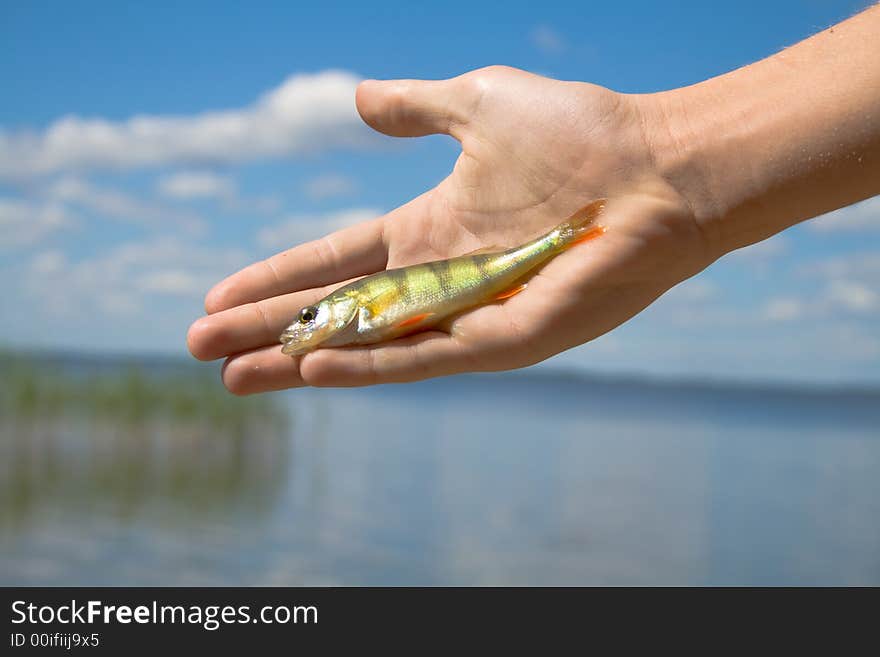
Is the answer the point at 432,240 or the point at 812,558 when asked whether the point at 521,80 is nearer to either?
the point at 432,240

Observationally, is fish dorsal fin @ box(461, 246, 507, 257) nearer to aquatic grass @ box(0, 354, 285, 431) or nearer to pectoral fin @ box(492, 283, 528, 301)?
pectoral fin @ box(492, 283, 528, 301)

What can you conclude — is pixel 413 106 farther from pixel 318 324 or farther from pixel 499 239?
pixel 318 324

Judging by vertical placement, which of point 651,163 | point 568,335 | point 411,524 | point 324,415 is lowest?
point 568,335

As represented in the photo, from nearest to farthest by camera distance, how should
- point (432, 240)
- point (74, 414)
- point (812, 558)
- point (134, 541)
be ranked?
point (432, 240) < point (134, 541) < point (812, 558) < point (74, 414)

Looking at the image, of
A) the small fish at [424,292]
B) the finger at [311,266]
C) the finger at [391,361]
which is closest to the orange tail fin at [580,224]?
the small fish at [424,292]

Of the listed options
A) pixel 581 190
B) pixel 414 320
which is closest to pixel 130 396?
pixel 414 320

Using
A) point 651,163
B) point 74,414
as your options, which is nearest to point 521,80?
point 651,163
